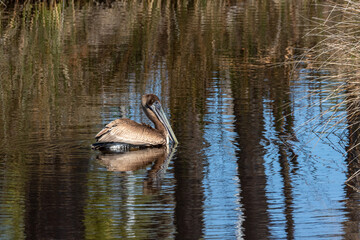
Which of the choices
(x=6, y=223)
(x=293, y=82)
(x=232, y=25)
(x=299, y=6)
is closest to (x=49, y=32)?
(x=232, y=25)

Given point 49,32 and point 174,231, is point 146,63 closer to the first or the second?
point 49,32

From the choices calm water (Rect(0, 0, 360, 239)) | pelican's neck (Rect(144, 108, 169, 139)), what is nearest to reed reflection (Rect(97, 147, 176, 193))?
calm water (Rect(0, 0, 360, 239))

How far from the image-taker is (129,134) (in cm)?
934

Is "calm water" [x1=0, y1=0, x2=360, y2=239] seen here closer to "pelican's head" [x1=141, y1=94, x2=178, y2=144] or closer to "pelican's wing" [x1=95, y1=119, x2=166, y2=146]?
"pelican's wing" [x1=95, y1=119, x2=166, y2=146]

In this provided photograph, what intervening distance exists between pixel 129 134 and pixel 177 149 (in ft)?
1.91

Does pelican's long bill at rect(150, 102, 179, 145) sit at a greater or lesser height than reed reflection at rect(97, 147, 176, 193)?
greater

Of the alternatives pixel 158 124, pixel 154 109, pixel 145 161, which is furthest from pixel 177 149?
pixel 154 109

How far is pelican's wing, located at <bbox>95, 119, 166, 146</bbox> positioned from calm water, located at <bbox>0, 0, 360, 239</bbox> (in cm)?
17

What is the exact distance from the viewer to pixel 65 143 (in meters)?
9.38

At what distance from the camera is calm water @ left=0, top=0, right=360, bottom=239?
648 cm

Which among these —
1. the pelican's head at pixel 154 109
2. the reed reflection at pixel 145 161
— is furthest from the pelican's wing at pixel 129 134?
the pelican's head at pixel 154 109

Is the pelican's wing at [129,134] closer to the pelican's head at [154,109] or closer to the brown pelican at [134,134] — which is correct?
the brown pelican at [134,134]

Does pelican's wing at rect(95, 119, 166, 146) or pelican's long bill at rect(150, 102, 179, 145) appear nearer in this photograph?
pelican's wing at rect(95, 119, 166, 146)

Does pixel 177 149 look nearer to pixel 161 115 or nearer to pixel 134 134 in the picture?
pixel 134 134
